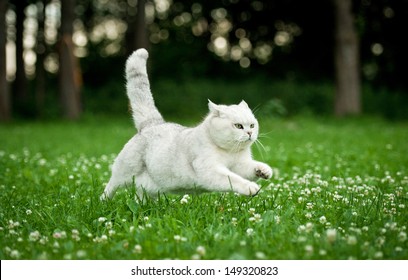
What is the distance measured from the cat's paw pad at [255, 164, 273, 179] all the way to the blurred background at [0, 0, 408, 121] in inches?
544

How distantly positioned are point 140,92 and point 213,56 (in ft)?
99.6

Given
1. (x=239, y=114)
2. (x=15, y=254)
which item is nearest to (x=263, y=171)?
(x=239, y=114)

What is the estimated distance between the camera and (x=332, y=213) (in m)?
4.72

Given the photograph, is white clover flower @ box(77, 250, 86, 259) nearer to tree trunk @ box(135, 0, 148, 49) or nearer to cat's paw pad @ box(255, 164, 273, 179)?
cat's paw pad @ box(255, 164, 273, 179)

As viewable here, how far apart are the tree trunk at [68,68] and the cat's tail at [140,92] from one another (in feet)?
55.5

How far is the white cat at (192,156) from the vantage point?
4.72m

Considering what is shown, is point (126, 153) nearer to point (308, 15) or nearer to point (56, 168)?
point (56, 168)

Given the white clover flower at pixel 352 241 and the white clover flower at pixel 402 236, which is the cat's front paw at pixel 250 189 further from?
the white clover flower at pixel 402 236

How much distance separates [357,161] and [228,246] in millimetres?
5772

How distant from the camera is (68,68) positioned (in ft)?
73.4

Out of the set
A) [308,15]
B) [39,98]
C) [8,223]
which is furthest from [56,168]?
[308,15]

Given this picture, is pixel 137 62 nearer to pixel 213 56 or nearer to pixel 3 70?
pixel 3 70

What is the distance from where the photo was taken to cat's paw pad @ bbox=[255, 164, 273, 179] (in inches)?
189

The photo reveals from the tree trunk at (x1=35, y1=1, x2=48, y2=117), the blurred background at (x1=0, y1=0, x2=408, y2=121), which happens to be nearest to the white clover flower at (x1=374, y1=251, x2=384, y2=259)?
the blurred background at (x1=0, y1=0, x2=408, y2=121)
